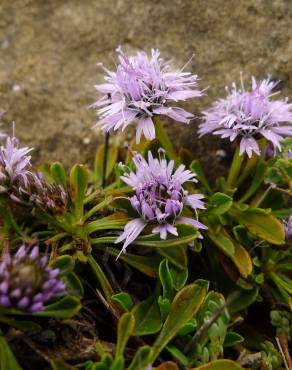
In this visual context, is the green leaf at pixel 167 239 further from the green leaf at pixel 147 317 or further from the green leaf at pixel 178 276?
the green leaf at pixel 147 317

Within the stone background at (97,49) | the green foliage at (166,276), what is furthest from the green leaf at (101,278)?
the stone background at (97,49)

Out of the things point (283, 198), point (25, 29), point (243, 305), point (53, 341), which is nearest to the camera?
point (53, 341)

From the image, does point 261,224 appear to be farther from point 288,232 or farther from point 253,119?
point 253,119

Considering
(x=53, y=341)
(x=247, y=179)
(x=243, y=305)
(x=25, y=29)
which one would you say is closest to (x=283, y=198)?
(x=247, y=179)

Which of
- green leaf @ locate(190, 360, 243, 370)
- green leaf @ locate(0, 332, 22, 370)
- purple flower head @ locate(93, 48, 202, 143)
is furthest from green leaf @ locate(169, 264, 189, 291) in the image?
green leaf @ locate(0, 332, 22, 370)

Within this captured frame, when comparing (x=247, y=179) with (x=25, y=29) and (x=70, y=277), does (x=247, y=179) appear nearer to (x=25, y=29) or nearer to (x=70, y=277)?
(x=70, y=277)

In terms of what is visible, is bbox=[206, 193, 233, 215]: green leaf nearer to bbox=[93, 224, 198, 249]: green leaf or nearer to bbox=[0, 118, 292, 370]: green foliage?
bbox=[0, 118, 292, 370]: green foliage
